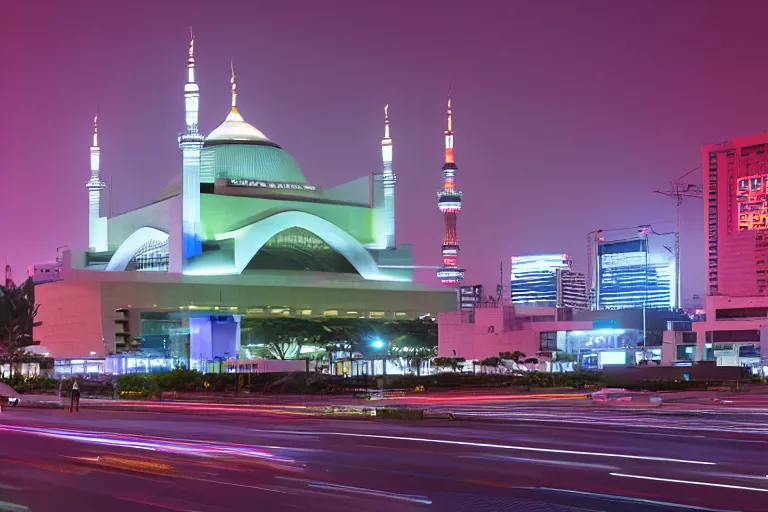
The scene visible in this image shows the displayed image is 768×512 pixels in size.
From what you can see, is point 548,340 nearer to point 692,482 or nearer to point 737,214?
point 692,482

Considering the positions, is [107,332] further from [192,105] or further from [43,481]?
[43,481]

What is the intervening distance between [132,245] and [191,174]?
13.8 meters

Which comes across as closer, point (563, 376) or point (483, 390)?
point (483, 390)

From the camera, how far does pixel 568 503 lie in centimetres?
1182

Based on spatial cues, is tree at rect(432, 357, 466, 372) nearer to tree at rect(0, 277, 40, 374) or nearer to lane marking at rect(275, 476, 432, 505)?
tree at rect(0, 277, 40, 374)

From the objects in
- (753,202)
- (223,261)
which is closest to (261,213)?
(223,261)

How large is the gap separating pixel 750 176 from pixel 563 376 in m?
89.5

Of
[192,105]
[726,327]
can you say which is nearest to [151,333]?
[192,105]

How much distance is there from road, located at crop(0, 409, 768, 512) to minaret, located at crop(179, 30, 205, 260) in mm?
66813

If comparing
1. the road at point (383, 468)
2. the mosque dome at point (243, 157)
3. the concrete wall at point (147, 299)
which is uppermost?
the mosque dome at point (243, 157)

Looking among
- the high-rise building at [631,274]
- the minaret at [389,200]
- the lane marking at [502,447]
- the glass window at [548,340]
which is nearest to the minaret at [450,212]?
the minaret at [389,200]

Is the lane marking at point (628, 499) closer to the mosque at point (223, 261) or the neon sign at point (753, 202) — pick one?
the mosque at point (223, 261)

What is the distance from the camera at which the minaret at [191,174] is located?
88688 mm

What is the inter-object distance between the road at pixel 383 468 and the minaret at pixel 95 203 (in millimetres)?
85350
